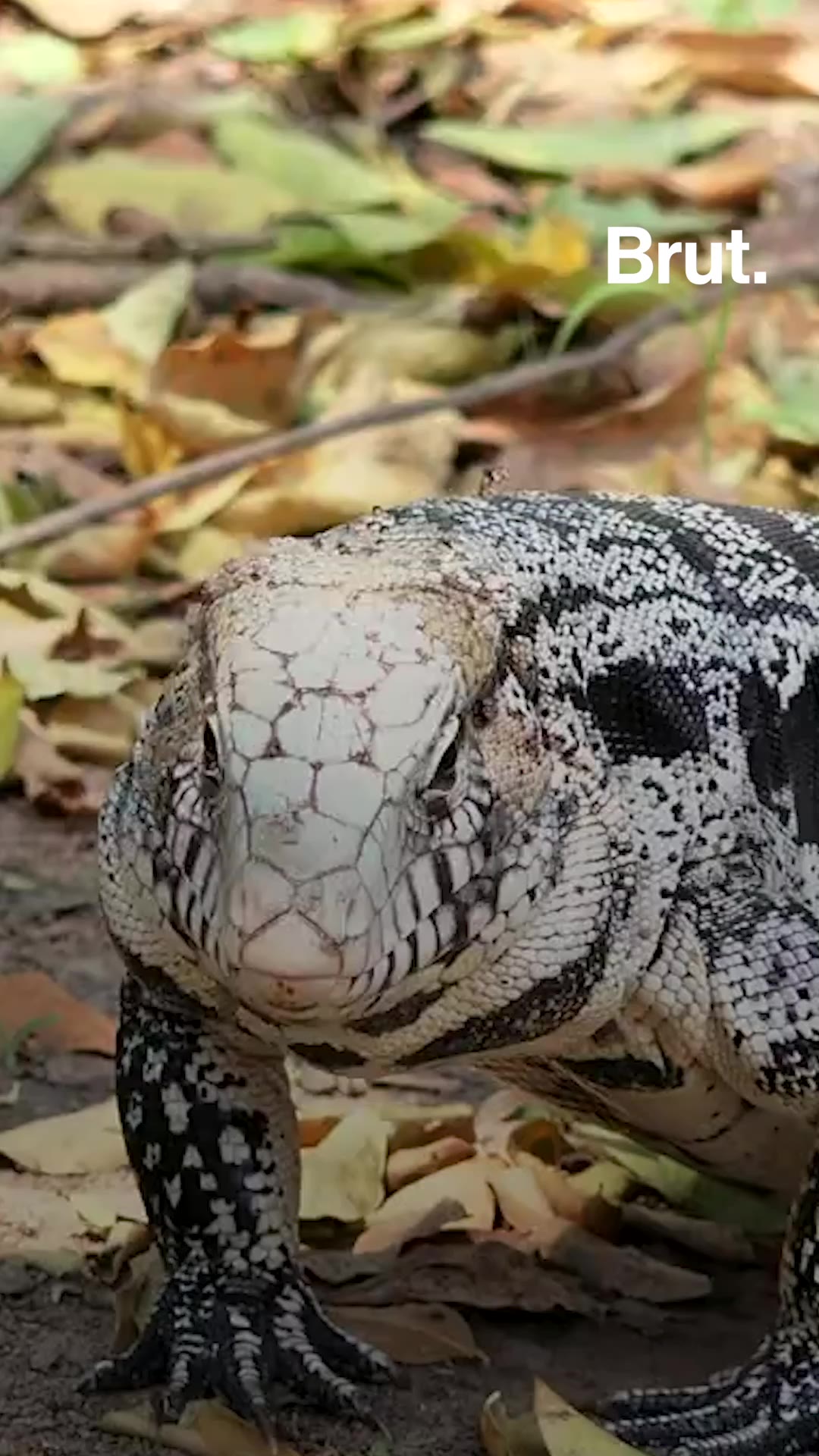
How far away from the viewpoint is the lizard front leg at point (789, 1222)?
3.19 meters

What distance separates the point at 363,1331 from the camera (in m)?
3.67

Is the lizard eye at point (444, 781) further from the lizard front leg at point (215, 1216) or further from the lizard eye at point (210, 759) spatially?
the lizard front leg at point (215, 1216)

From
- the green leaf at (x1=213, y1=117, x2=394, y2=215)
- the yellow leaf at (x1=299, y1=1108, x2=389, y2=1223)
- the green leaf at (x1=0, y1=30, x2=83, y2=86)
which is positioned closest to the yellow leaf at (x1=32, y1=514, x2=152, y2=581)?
the green leaf at (x1=213, y1=117, x2=394, y2=215)

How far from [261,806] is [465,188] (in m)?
5.65

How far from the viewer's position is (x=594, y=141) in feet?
26.8

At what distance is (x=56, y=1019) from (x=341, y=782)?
6.57ft

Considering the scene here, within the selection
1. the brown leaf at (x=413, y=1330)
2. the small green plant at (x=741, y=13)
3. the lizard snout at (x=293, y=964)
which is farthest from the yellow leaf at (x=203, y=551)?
the small green plant at (x=741, y=13)

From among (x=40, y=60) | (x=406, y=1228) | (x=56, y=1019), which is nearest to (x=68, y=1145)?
(x=56, y=1019)

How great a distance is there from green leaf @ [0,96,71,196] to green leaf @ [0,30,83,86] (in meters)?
0.25

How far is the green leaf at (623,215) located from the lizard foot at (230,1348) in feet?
14.4

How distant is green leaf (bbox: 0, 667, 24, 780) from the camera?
5.00 metres

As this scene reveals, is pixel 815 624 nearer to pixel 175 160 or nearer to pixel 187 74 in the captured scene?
pixel 175 160

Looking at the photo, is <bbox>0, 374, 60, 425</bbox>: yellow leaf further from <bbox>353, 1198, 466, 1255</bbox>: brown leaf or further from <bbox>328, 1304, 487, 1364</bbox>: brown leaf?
<bbox>328, 1304, 487, 1364</bbox>: brown leaf

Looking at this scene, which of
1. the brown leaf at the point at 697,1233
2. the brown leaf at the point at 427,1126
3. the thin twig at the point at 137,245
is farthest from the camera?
the thin twig at the point at 137,245
